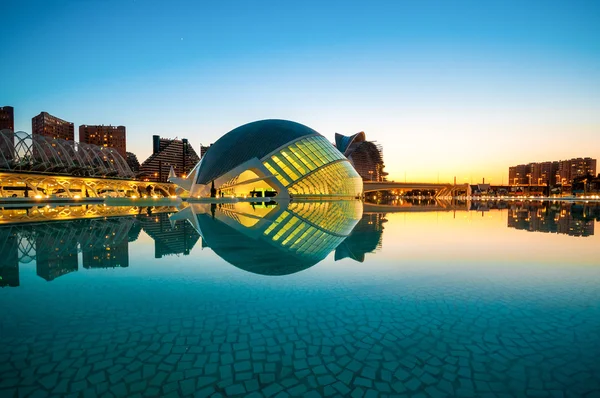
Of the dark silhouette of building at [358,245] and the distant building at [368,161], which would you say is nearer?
the dark silhouette of building at [358,245]

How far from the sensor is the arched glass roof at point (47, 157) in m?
48.8

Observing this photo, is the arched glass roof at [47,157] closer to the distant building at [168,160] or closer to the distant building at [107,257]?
the distant building at [107,257]

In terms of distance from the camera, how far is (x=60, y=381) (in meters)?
3.10

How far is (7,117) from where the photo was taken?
144 metres

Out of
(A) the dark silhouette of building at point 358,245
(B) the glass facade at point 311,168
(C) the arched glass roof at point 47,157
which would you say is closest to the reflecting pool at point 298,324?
(A) the dark silhouette of building at point 358,245

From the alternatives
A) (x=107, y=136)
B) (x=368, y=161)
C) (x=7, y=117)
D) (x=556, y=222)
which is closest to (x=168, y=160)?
(x=107, y=136)

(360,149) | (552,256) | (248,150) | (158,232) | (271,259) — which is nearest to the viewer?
(271,259)

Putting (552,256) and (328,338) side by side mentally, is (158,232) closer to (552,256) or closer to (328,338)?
(328,338)

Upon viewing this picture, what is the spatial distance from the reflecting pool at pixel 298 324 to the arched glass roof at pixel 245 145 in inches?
1743

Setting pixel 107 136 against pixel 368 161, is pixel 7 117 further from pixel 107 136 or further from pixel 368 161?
pixel 368 161

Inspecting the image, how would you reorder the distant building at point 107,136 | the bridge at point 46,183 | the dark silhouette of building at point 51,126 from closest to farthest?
the bridge at point 46,183 → the dark silhouette of building at point 51,126 → the distant building at point 107,136

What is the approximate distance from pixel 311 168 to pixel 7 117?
159483 mm

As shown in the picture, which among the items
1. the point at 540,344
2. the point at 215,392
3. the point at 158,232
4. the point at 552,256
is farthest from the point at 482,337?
the point at 158,232

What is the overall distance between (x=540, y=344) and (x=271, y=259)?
5.83 m
